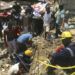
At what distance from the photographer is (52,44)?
14.2 meters

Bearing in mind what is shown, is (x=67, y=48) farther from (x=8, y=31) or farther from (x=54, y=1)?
(x=54, y=1)

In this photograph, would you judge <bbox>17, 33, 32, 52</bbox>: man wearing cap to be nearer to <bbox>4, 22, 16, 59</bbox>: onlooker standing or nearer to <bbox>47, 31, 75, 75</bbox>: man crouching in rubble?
<bbox>4, 22, 16, 59</bbox>: onlooker standing

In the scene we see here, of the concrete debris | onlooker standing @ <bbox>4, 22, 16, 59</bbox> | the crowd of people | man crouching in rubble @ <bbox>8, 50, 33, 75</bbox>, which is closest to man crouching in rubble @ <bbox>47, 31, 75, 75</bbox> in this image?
the crowd of people

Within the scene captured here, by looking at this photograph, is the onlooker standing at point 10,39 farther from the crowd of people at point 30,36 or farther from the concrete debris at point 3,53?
the concrete debris at point 3,53

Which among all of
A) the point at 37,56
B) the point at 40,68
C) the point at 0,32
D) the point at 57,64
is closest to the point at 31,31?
the point at 0,32

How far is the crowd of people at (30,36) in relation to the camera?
832 cm

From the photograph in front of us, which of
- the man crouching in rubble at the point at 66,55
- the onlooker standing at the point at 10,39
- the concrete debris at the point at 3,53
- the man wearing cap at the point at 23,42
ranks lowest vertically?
the concrete debris at the point at 3,53

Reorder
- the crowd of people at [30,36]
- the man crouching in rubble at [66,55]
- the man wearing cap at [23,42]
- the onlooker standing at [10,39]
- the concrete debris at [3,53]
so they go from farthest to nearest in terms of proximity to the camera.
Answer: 1. the concrete debris at [3,53]
2. the onlooker standing at [10,39]
3. the man wearing cap at [23,42]
4. the crowd of people at [30,36]
5. the man crouching in rubble at [66,55]

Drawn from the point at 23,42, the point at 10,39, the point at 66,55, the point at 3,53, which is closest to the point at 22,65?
the point at 23,42

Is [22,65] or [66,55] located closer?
[66,55]

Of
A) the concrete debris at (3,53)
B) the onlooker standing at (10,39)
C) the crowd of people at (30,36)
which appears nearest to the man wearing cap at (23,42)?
the crowd of people at (30,36)

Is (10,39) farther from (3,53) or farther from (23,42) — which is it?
(23,42)

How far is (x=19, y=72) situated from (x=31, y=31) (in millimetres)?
6676

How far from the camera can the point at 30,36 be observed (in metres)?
13.0
